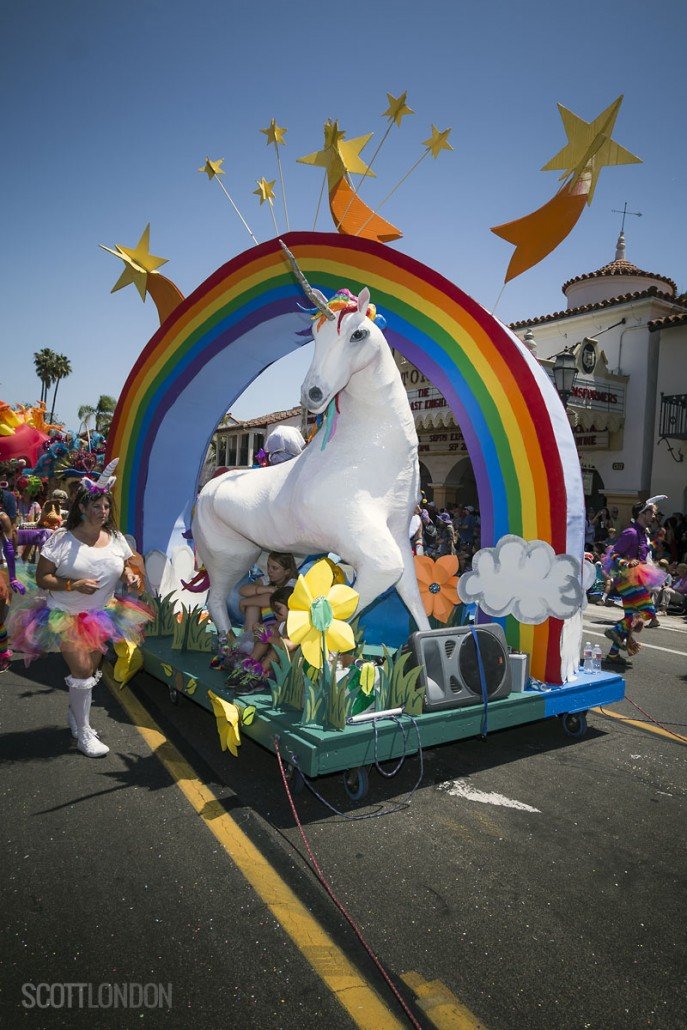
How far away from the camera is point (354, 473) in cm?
448

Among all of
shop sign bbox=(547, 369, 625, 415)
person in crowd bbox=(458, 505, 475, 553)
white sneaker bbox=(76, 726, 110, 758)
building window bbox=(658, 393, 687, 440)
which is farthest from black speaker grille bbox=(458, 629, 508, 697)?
building window bbox=(658, 393, 687, 440)

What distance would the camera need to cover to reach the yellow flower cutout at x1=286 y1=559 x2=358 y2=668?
3600 mm

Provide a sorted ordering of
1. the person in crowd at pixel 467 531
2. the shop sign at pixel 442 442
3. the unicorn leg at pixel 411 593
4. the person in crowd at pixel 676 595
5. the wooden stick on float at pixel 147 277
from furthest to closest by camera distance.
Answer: the shop sign at pixel 442 442
the person in crowd at pixel 467 531
the person in crowd at pixel 676 595
the wooden stick on float at pixel 147 277
the unicorn leg at pixel 411 593

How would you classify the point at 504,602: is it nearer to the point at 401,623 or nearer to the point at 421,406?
the point at 401,623

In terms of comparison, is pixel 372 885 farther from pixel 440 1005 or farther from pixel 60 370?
pixel 60 370

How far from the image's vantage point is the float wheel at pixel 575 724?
189 inches

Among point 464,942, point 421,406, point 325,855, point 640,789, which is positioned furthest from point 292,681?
point 421,406

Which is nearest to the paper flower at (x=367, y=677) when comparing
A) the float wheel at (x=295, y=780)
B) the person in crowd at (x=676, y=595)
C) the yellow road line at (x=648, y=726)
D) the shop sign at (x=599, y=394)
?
the float wheel at (x=295, y=780)

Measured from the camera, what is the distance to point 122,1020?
2.12 m

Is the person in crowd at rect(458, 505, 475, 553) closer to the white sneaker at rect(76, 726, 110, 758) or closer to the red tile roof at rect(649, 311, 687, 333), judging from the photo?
the red tile roof at rect(649, 311, 687, 333)

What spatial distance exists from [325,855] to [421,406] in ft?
56.0

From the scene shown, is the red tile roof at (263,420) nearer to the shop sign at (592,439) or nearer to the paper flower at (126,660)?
the shop sign at (592,439)

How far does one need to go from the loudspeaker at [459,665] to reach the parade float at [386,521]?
12 millimetres

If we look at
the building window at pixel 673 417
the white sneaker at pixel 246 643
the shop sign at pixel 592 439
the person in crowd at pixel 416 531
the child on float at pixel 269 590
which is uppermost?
the building window at pixel 673 417
